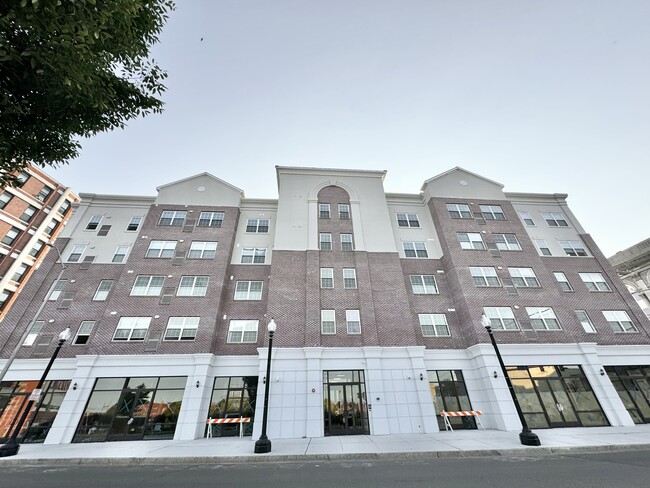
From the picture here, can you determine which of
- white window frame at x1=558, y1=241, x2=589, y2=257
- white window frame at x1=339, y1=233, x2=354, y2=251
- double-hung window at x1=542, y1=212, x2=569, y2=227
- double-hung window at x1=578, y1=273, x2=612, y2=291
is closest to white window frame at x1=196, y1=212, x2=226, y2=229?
white window frame at x1=339, y1=233, x2=354, y2=251

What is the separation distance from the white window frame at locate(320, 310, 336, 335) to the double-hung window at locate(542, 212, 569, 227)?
21849 millimetres

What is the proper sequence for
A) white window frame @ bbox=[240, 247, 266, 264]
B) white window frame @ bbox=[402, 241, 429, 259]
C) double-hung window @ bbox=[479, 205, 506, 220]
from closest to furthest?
white window frame @ bbox=[240, 247, 266, 264]
white window frame @ bbox=[402, 241, 429, 259]
double-hung window @ bbox=[479, 205, 506, 220]

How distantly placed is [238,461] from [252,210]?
18903mm

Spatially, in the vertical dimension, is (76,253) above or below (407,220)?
below

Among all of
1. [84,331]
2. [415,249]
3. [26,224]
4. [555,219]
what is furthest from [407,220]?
[26,224]

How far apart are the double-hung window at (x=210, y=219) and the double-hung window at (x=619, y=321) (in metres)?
30.6

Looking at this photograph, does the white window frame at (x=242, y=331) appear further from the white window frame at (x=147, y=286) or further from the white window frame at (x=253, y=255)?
the white window frame at (x=147, y=286)

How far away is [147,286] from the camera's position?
67.8 feet

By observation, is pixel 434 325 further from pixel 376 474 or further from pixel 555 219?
pixel 555 219

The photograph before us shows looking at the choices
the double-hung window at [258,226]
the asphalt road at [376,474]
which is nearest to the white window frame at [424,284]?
the asphalt road at [376,474]

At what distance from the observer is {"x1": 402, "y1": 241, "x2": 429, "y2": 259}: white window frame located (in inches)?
931

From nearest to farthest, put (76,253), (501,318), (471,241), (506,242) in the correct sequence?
(501,318) → (76,253) → (471,241) → (506,242)

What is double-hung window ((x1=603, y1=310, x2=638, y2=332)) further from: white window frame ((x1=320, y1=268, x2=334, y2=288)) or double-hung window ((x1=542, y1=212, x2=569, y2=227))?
white window frame ((x1=320, y1=268, x2=334, y2=288))

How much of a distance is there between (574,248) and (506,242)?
21.3 ft
